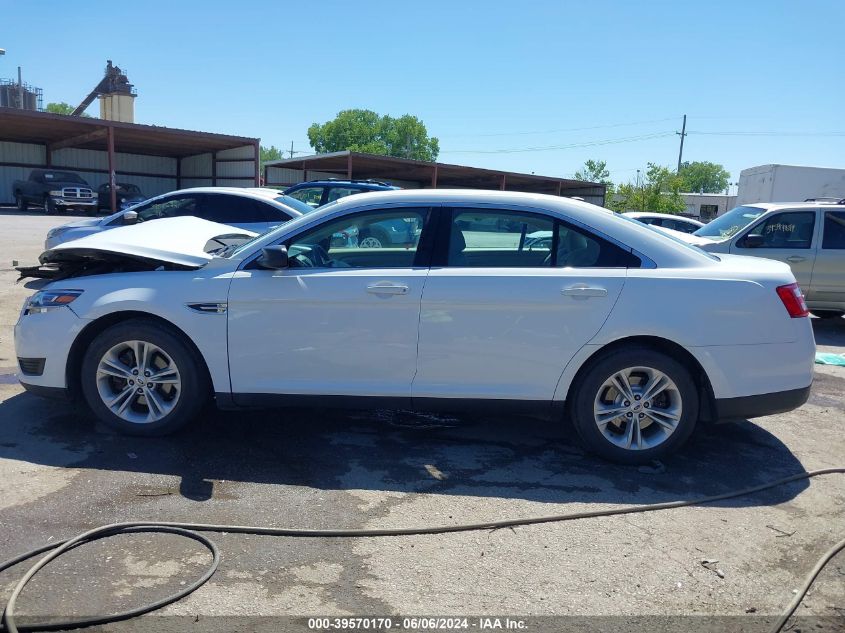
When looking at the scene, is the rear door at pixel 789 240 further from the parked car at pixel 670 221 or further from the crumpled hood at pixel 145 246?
the crumpled hood at pixel 145 246

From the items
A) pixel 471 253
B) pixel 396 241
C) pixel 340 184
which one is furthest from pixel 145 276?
pixel 340 184

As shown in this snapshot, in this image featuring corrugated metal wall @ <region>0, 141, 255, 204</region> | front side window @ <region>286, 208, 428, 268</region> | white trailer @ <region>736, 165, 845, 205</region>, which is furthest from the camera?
corrugated metal wall @ <region>0, 141, 255, 204</region>

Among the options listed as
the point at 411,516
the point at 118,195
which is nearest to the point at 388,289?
the point at 411,516

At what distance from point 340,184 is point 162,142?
23.3 meters

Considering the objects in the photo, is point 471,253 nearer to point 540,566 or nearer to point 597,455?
point 597,455

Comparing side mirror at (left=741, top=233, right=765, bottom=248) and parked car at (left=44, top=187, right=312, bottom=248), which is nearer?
side mirror at (left=741, top=233, right=765, bottom=248)

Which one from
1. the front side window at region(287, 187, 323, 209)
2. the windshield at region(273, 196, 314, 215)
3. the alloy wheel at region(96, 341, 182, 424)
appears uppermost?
the front side window at region(287, 187, 323, 209)

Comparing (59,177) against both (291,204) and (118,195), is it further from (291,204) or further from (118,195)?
(291,204)

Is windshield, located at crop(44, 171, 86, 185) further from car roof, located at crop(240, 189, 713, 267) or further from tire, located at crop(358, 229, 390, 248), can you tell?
tire, located at crop(358, 229, 390, 248)

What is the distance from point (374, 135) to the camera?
321 ft

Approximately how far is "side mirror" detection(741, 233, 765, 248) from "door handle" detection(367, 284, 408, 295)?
271 inches

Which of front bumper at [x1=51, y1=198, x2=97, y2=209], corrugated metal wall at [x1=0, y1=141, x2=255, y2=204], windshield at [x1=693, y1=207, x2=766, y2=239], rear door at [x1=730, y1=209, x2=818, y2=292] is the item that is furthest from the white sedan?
corrugated metal wall at [x1=0, y1=141, x2=255, y2=204]

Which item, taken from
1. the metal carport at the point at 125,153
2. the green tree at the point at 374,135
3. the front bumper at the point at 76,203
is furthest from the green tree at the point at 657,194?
the green tree at the point at 374,135

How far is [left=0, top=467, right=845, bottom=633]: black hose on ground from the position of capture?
2.74 meters
